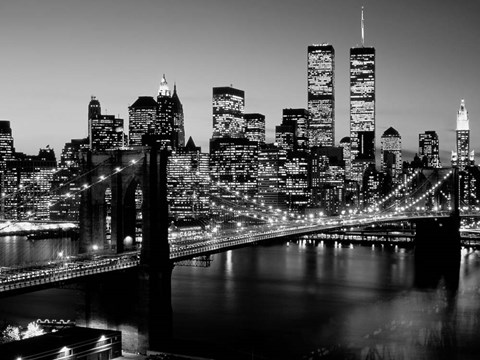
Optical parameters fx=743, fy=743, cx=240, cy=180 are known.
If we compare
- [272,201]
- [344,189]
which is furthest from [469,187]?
[272,201]

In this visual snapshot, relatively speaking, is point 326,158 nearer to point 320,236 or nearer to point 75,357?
point 320,236

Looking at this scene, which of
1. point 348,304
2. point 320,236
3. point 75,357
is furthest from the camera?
point 320,236

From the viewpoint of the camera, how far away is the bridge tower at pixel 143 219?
22531 millimetres

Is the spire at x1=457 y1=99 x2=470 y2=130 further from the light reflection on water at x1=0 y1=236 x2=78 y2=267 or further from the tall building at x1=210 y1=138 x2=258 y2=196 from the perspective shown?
the light reflection on water at x1=0 y1=236 x2=78 y2=267

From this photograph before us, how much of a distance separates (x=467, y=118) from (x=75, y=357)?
162 m

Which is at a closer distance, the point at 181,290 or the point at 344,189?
the point at 181,290

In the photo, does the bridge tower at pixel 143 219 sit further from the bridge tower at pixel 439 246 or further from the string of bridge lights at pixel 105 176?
the bridge tower at pixel 439 246

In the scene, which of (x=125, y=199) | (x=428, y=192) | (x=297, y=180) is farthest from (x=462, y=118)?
(x=125, y=199)

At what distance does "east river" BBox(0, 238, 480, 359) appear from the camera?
82.5ft

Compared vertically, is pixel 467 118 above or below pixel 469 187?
above

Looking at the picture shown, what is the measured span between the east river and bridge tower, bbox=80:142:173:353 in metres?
1.01

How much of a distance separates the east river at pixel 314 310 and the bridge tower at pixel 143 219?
1009 mm

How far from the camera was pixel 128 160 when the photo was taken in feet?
81.2

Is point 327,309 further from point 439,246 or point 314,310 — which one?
point 439,246
